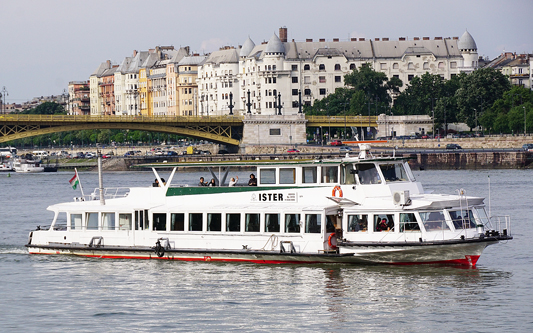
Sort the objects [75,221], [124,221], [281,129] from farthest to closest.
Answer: [281,129] < [75,221] < [124,221]

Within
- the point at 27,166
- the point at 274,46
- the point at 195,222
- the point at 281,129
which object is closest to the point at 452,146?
the point at 281,129

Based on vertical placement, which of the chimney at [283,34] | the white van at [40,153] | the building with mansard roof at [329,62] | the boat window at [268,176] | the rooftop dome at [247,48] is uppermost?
the chimney at [283,34]

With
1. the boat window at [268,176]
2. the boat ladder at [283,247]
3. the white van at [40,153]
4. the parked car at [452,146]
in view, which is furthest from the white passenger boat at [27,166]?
the boat ladder at [283,247]

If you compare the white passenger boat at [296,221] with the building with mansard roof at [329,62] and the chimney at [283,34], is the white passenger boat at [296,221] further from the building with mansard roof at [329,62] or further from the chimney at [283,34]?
the chimney at [283,34]

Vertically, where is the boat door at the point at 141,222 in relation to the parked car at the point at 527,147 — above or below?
below

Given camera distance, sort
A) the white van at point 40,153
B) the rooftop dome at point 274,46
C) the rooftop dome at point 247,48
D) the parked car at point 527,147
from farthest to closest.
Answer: the rooftop dome at point 247,48 < the rooftop dome at point 274,46 < the white van at point 40,153 < the parked car at point 527,147

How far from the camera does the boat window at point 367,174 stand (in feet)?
102

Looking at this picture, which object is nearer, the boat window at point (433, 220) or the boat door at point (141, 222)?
the boat window at point (433, 220)

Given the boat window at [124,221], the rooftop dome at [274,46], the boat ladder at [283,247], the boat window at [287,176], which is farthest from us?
the rooftop dome at [274,46]

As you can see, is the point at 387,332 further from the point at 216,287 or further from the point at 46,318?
the point at 46,318

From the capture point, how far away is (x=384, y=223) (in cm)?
2984

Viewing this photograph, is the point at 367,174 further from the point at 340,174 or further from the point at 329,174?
the point at 329,174

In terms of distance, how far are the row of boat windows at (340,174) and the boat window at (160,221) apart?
3.57 m

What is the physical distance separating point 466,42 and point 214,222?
471 feet
